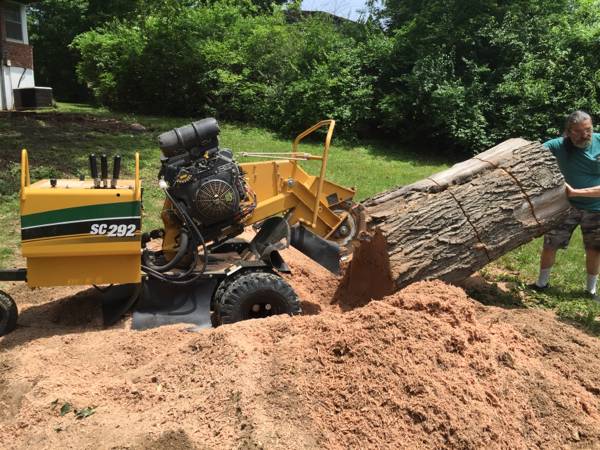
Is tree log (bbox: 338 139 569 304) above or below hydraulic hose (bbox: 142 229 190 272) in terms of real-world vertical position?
above

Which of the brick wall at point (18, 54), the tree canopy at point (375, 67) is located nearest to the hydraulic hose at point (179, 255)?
the tree canopy at point (375, 67)

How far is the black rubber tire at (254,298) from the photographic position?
4512mm

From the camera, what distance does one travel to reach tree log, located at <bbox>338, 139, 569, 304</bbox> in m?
4.88

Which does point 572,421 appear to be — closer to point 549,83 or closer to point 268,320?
point 268,320

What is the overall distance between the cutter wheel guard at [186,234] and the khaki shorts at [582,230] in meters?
2.20

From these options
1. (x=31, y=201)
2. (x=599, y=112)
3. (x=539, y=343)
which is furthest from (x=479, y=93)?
(x=31, y=201)

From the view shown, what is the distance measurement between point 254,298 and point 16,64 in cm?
1886

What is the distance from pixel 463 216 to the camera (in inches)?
198

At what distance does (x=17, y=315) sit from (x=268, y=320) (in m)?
2.19

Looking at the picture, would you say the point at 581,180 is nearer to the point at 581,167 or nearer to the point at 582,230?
the point at 581,167

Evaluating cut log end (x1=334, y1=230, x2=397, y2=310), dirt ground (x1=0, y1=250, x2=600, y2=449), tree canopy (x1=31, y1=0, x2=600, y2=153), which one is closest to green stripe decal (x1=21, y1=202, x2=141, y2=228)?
dirt ground (x1=0, y1=250, x2=600, y2=449)

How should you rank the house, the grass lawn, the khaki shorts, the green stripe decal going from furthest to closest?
the house → the grass lawn → the khaki shorts → the green stripe decal

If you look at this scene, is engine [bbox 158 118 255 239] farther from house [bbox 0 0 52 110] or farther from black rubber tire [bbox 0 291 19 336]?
house [bbox 0 0 52 110]

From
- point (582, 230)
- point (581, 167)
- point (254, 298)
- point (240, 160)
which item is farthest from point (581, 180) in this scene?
point (240, 160)
